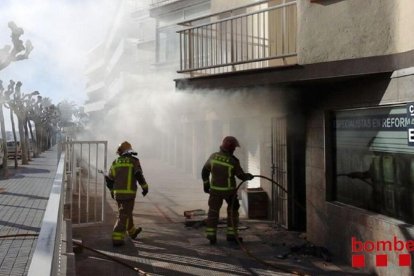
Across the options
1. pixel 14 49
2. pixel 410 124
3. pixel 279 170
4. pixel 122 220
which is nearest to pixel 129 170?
pixel 122 220

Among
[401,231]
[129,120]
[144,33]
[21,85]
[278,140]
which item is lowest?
[401,231]

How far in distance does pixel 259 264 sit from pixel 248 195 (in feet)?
10.0

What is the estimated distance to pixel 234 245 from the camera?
661 centimetres

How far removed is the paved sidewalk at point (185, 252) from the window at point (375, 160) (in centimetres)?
100

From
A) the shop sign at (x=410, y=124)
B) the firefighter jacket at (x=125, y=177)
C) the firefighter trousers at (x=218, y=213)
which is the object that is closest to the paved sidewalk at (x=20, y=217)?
the firefighter jacket at (x=125, y=177)

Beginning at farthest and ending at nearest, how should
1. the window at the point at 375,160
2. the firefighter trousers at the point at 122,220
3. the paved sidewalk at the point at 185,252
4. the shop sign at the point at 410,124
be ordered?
the firefighter trousers at the point at 122,220
the paved sidewalk at the point at 185,252
the window at the point at 375,160
the shop sign at the point at 410,124

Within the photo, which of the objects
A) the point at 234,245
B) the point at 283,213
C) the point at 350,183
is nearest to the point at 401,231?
the point at 350,183

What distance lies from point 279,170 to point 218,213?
185 cm

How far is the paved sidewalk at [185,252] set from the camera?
539cm

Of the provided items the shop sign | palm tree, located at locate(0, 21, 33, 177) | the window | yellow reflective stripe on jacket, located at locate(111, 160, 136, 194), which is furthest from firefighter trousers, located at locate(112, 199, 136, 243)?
palm tree, located at locate(0, 21, 33, 177)

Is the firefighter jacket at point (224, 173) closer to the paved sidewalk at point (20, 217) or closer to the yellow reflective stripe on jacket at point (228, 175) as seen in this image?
the yellow reflective stripe on jacket at point (228, 175)

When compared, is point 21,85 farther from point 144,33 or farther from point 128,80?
point 144,33

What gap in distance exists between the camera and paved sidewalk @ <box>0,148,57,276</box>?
5930 mm

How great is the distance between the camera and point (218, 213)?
6.70 metres
